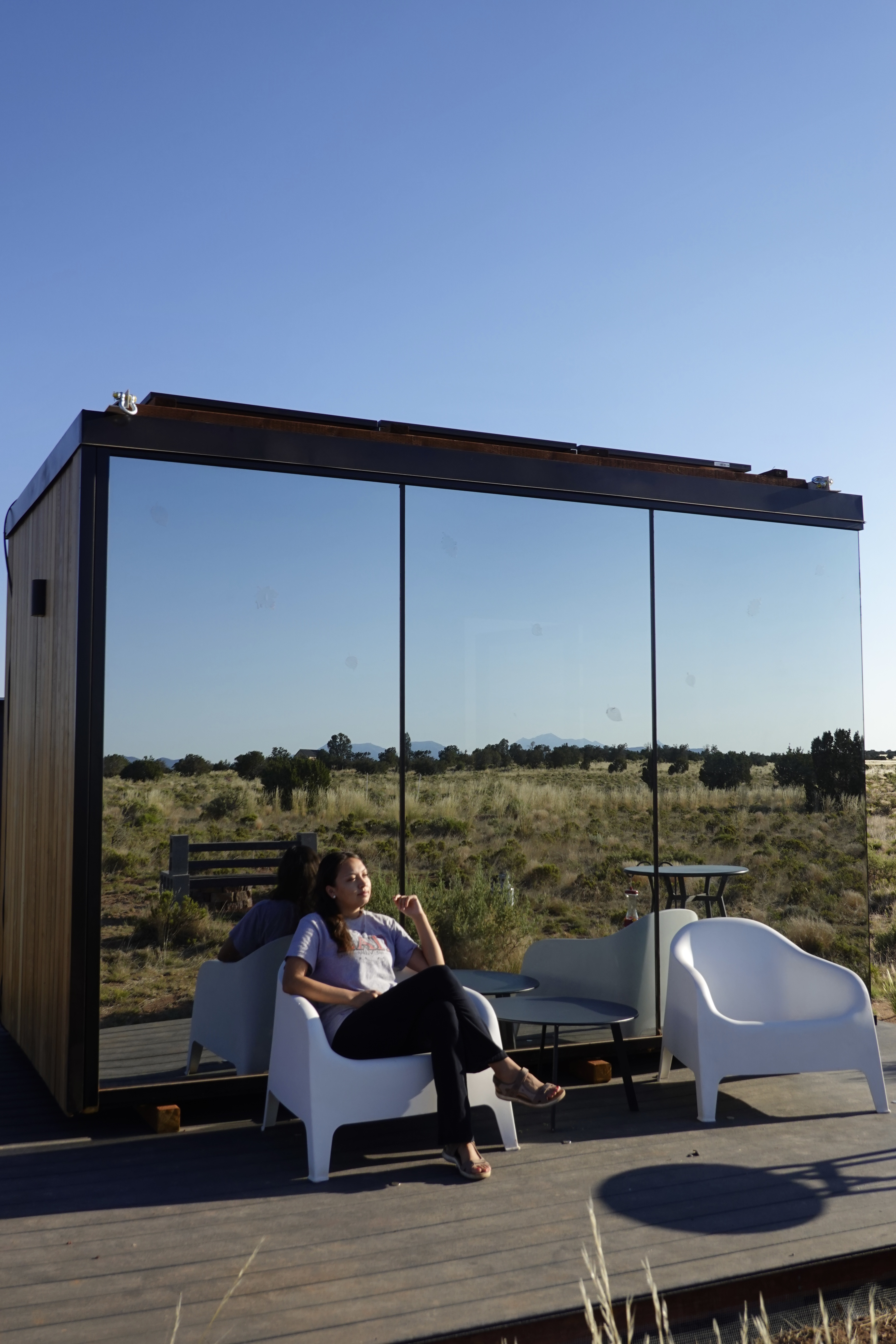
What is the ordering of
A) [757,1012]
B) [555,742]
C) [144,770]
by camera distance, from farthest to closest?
[555,742] < [757,1012] < [144,770]

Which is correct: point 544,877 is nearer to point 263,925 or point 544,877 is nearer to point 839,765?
point 263,925

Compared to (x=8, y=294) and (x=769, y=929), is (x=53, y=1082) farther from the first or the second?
(x=8, y=294)

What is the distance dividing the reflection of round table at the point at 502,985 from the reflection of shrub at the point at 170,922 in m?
1.08

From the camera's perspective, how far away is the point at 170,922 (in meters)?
4.02

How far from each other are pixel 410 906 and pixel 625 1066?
3.38 feet

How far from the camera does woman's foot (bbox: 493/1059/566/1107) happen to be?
3.55m

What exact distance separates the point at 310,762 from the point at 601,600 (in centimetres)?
162

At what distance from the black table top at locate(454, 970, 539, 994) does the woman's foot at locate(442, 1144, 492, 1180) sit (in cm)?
83

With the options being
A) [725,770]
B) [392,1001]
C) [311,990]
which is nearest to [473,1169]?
[392,1001]

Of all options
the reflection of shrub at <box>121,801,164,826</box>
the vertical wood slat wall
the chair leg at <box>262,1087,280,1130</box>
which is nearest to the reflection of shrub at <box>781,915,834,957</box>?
the chair leg at <box>262,1087,280,1130</box>

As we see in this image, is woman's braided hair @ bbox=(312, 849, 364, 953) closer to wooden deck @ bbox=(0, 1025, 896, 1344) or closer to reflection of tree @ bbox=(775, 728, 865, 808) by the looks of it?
wooden deck @ bbox=(0, 1025, 896, 1344)

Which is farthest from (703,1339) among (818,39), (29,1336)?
(818,39)

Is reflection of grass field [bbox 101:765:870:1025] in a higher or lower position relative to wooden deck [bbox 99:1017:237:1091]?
higher

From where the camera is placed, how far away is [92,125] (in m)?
8.19
